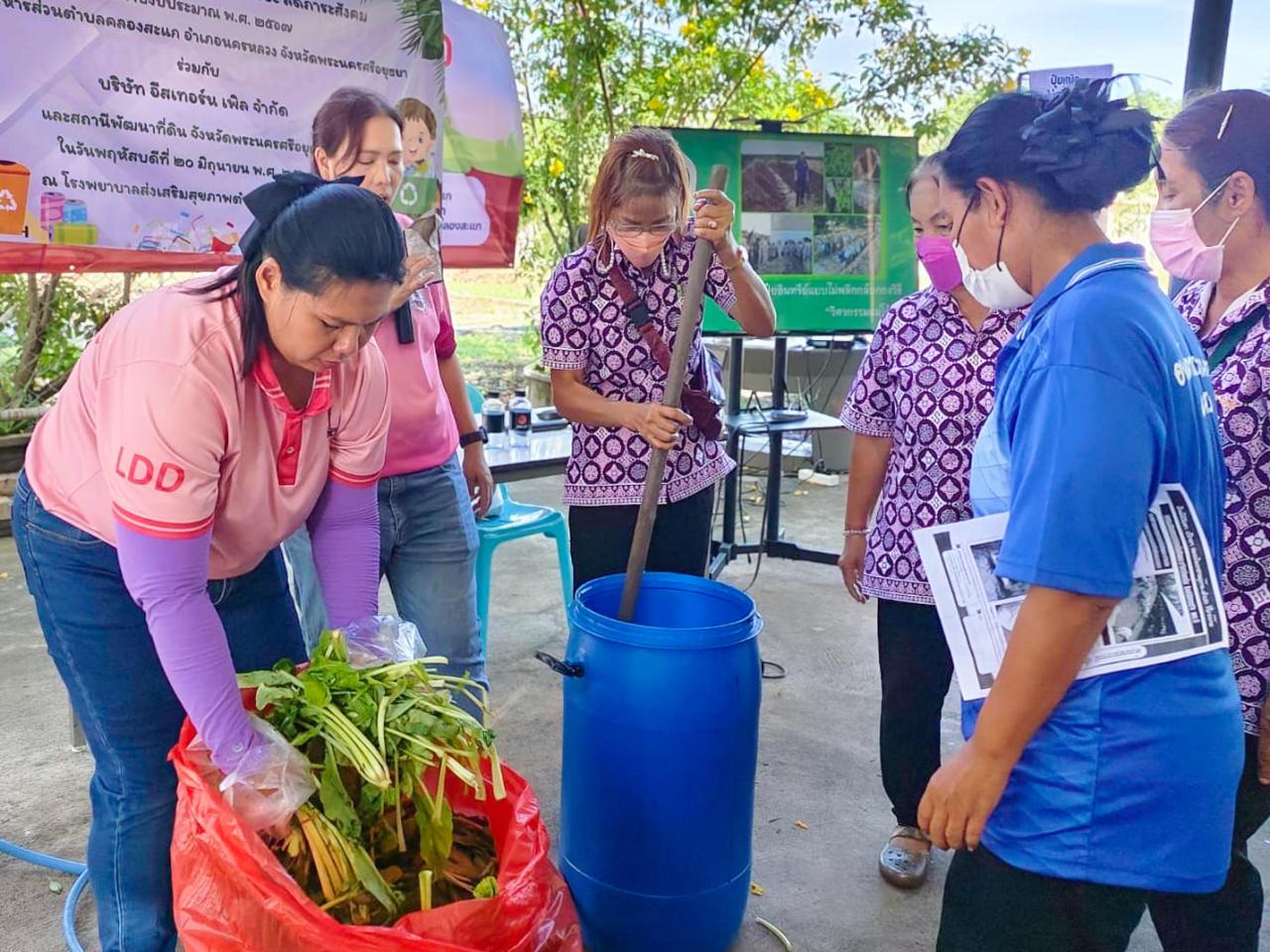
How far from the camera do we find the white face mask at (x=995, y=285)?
124cm

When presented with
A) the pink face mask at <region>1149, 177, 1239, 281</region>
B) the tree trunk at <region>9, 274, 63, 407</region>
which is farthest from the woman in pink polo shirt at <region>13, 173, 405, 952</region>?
the tree trunk at <region>9, 274, 63, 407</region>

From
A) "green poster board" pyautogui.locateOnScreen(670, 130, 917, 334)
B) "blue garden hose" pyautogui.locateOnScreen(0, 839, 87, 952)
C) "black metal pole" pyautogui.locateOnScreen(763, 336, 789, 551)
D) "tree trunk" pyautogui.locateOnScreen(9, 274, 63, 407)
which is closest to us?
"blue garden hose" pyautogui.locateOnScreen(0, 839, 87, 952)

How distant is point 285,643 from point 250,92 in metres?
2.16

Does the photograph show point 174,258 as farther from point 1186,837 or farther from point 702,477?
point 1186,837

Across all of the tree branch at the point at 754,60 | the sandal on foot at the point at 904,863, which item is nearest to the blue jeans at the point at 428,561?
the sandal on foot at the point at 904,863

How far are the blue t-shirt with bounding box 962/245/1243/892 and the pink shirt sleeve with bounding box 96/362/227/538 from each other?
3.14ft

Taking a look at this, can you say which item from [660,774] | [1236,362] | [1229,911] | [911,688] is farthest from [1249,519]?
[660,774]

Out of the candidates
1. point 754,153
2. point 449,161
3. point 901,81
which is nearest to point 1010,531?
point 754,153

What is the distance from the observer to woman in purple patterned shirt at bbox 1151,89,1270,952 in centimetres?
152

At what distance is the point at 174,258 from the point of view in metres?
3.14

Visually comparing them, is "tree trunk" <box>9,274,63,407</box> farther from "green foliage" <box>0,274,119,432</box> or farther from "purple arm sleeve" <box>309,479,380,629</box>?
"purple arm sleeve" <box>309,479,380,629</box>

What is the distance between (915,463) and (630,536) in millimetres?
646

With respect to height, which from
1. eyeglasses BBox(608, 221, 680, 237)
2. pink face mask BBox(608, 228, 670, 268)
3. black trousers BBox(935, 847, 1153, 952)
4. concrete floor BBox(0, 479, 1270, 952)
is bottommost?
concrete floor BBox(0, 479, 1270, 952)

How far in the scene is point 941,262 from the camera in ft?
6.72
